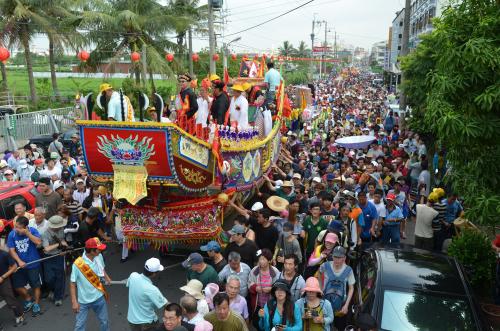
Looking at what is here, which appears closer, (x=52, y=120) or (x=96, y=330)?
(x=96, y=330)

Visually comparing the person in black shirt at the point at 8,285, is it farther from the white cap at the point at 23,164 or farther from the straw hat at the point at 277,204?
the white cap at the point at 23,164

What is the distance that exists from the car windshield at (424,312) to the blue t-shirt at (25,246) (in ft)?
15.6

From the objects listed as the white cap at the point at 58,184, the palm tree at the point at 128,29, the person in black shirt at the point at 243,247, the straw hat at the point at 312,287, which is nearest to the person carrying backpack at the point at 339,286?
the straw hat at the point at 312,287

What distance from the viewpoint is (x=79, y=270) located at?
5.29 meters

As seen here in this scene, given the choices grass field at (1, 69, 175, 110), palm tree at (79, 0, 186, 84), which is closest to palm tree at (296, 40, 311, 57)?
grass field at (1, 69, 175, 110)

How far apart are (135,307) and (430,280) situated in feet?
10.4

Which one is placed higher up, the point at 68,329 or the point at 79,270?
the point at 79,270

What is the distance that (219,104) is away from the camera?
8430 millimetres

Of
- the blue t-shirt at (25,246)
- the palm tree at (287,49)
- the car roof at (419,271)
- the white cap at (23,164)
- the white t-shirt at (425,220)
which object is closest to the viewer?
the car roof at (419,271)

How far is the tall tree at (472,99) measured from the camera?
15.6 ft

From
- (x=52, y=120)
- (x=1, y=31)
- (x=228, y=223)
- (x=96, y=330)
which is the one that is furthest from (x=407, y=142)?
(x=1, y=31)

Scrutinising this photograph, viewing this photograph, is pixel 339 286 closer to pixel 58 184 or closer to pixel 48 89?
pixel 58 184

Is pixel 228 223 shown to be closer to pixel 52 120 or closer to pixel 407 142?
pixel 407 142

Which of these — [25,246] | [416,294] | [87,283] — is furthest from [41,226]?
[416,294]
